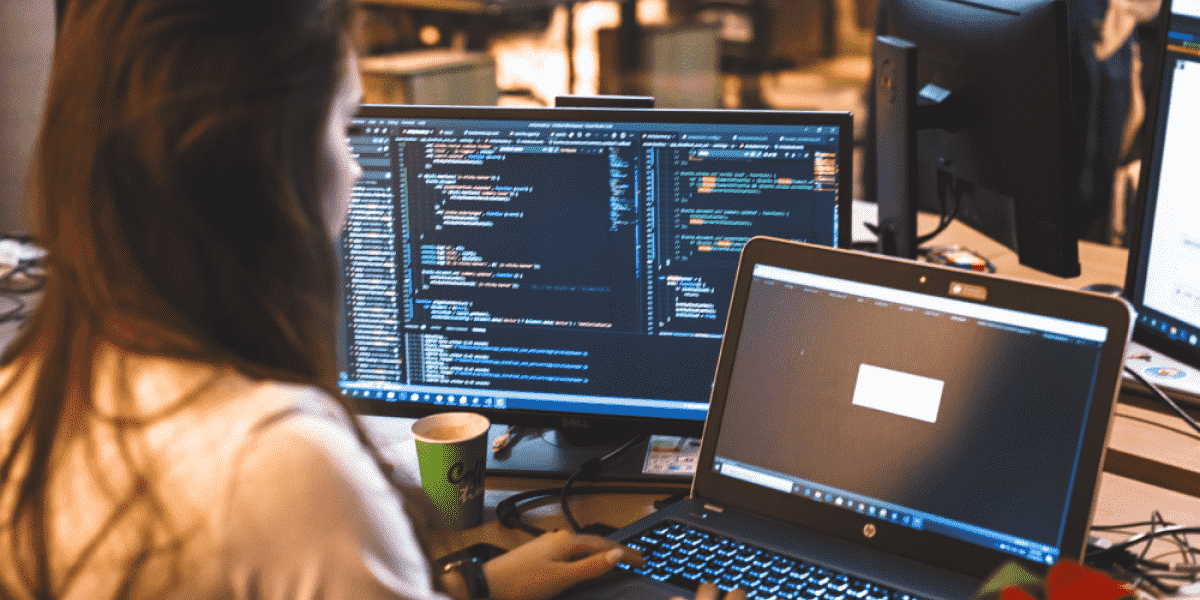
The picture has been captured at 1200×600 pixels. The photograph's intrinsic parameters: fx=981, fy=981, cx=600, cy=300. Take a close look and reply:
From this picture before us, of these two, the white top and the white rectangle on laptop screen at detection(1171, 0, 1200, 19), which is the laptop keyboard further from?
the white rectangle on laptop screen at detection(1171, 0, 1200, 19)

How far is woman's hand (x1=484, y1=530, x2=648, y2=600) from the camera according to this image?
890mm

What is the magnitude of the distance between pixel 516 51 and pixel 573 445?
4.11 meters

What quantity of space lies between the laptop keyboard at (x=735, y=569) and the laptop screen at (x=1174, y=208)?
48cm

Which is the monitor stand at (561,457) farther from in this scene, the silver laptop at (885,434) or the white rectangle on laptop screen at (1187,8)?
the white rectangle on laptop screen at (1187,8)

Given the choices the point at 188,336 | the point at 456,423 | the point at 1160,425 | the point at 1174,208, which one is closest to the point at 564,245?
the point at 456,423

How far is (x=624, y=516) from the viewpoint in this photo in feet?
3.50

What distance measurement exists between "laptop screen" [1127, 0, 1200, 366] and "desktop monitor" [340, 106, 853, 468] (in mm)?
354

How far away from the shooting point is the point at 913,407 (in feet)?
2.99

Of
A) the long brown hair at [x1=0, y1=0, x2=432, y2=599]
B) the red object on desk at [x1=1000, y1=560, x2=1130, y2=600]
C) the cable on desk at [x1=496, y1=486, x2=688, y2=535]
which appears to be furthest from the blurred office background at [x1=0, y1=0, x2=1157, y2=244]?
the red object on desk at [x1=1000, y1=560, x2=1130, y2=600]

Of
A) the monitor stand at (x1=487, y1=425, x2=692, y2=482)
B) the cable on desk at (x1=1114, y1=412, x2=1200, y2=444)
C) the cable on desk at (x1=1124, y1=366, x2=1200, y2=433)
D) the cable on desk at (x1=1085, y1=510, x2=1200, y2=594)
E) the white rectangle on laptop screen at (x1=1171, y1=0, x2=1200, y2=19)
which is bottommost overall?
the monitor stand at (x1=487, y1=425, x2=692, y2=482)

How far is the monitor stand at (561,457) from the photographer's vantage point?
1.15 meters

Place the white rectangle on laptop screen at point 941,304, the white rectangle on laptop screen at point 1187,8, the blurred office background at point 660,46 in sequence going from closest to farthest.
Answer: the white rectangle on laptop screen at point 941,304 → the white rectangle on laptop screen at point 1187,8 → the blurred office background at point 660,46

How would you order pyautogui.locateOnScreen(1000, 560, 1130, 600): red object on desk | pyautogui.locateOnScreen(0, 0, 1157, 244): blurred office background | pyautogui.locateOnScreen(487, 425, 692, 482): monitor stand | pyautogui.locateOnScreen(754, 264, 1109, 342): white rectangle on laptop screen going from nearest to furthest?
pyautogui.locateOnScreen(1000, 560, 1130, 600): red object on desk < pyautogui.locateOnScreen(754, 264, 1109, 342): white rectangle on laptop screen < pyautogui.locateOnScreen(487, 425, 692, 482): monitor stand < pyautogui.locateOnScreen(0, 0, 1157, 244): blurred office background

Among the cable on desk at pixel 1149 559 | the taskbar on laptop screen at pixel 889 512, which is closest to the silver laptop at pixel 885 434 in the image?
the taskbar on laptop screen at pixel 889 512
